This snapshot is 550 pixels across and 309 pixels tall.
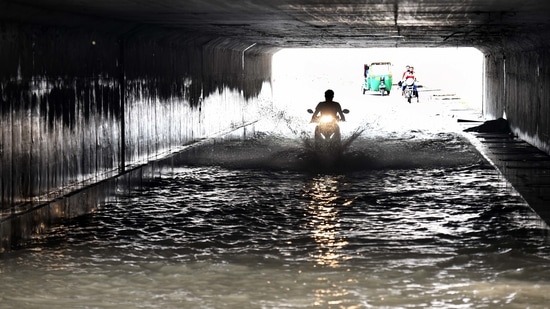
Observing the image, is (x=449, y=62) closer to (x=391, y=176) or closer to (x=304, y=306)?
(x=391, y=176)

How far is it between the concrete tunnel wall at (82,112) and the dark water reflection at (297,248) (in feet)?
2.46

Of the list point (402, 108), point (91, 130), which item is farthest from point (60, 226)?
point (402, 108)

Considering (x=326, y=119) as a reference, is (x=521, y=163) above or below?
below

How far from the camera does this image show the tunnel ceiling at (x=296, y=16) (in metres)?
14.9

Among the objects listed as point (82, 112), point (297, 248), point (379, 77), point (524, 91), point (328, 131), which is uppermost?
point (379, 77)

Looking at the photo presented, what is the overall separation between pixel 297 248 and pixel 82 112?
6928 millimetres

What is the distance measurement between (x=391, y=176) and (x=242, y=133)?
14612 mm

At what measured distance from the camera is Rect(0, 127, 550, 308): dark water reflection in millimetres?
9156

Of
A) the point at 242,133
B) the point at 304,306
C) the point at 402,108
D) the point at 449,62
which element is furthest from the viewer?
the point at 449,62

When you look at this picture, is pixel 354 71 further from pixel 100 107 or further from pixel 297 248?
pixel 297 248

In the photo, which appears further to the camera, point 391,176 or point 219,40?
point 219,40

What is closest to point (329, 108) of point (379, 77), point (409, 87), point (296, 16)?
point (296, 16)

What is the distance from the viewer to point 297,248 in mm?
11648

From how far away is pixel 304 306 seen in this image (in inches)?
340
